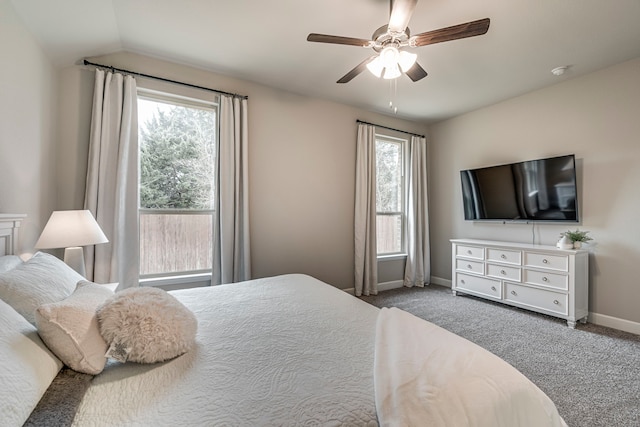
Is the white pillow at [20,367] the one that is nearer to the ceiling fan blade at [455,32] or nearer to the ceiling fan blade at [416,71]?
the ceiling fan blade at [455,32]

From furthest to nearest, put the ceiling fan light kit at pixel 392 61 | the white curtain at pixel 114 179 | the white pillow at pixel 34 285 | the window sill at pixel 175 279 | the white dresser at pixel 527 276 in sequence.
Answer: the white dresser at pixel 527 276, the window sill at pixel 175 279, the white curtain at pixel 114 179, the ceiling fan light kit at pixel 392 61, the white pillow at pixel 34 285

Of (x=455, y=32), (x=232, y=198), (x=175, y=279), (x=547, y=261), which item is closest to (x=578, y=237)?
(x=547, y=261)

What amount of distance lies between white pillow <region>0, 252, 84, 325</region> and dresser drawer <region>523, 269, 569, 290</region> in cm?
414

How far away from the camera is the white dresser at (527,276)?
2.90 m

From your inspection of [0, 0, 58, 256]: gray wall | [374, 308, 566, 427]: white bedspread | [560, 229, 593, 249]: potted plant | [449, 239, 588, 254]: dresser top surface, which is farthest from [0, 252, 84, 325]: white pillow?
[560, 229, 593, 249]: potted plant

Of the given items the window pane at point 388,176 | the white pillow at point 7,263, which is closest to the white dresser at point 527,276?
the window pane at point 388,176

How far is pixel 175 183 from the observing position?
2932mm

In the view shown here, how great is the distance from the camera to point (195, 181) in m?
3.03


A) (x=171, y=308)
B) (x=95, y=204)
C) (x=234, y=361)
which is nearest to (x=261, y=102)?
(x=95, y=204)

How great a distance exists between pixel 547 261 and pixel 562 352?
107 cm

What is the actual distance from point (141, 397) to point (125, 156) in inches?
93.3

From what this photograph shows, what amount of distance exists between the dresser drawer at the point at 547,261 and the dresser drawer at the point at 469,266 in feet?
1.80

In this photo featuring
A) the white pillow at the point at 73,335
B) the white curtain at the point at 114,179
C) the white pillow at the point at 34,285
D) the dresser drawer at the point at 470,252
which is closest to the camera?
the white pillow at the point at 73,335

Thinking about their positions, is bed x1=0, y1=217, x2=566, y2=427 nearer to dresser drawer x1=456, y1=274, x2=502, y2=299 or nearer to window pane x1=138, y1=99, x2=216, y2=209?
window pane x1=138, y1=99, x2=216, y2=209
